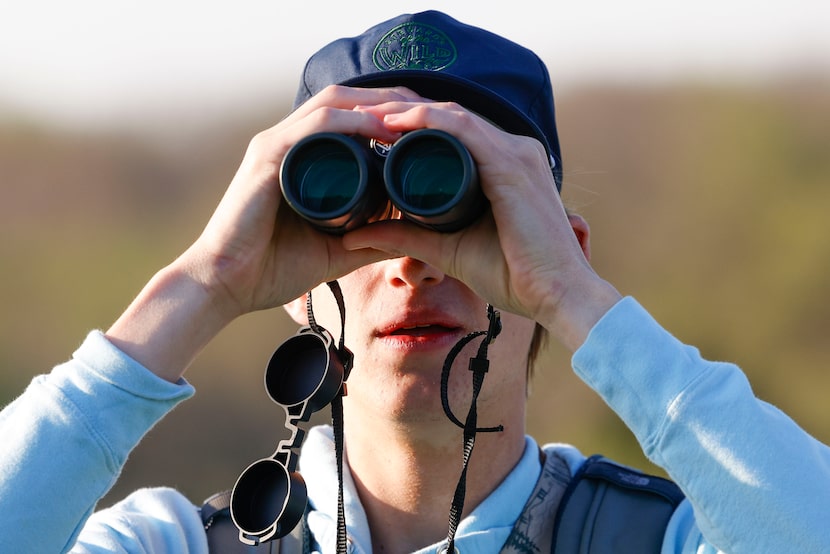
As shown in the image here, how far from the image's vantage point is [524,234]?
293cm

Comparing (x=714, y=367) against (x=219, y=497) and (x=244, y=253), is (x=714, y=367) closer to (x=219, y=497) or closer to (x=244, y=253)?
(x=244, y=253)

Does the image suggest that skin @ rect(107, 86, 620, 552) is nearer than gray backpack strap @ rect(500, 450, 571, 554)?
Yes

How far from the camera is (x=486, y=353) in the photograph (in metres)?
3.17

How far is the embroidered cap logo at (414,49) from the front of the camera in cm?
336

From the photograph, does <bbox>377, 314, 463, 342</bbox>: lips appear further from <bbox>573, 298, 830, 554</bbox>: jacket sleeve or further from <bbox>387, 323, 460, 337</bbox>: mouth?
<bbox>573, 298, 830, 554</bbox>: jacket sleeve

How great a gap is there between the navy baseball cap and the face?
0.40 metres

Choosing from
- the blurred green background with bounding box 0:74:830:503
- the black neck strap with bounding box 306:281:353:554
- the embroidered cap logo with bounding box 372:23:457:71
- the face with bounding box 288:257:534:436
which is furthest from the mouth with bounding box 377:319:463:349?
the blurred green background with bounding box 0:74:830:503

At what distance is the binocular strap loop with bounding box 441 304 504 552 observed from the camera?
10.1 ft

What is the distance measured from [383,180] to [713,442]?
857mm

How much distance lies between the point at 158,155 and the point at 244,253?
3102 centimetres

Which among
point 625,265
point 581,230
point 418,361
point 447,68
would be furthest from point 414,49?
point 625,265

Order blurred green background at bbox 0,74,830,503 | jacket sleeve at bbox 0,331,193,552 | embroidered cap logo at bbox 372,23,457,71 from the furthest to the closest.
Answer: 1. blurred green background at bbox 0,74,830,503
2. embroidered cap logo at bbox 372,23,457,71
3. jacket sleeve at bbox 0,331,193,552

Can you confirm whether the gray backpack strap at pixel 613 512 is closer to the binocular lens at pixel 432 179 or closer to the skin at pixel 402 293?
the skin at pixel 402 293

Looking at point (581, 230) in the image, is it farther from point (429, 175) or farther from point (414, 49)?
point (429, 175)
